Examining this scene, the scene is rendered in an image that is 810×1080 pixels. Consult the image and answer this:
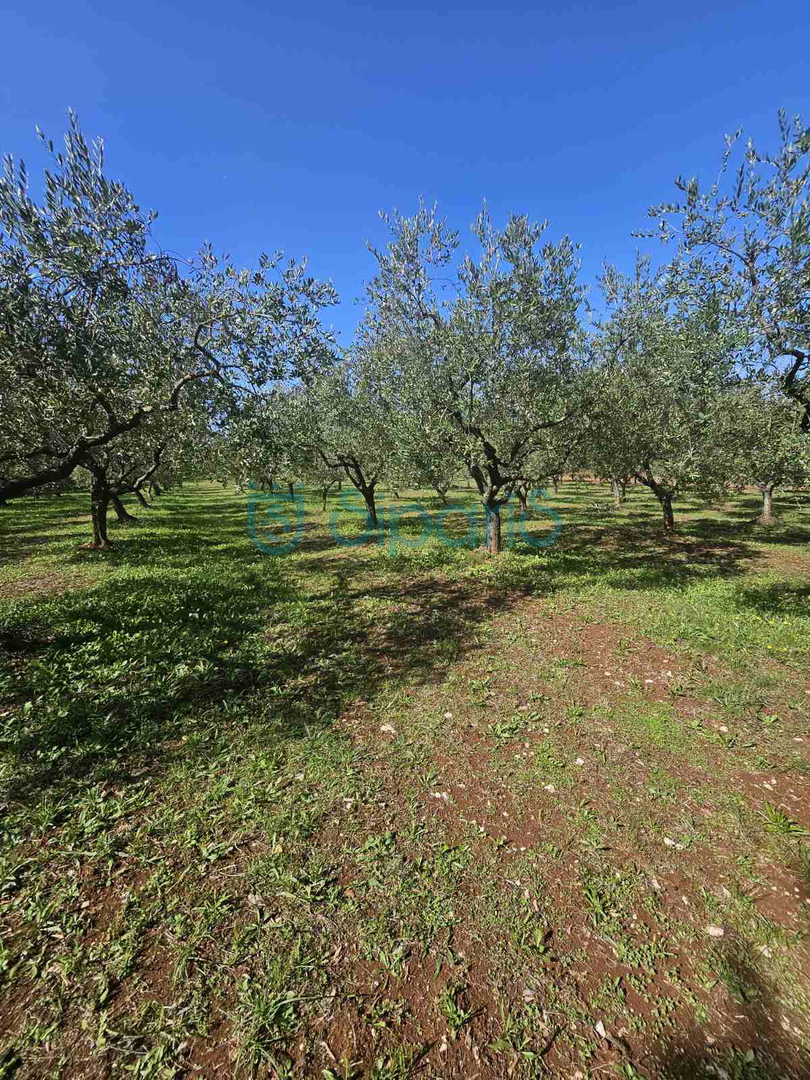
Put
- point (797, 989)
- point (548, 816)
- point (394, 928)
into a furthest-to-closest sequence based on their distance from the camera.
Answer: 1. point (548, 816)
2. point (394, 928)
3. point (797, 989)

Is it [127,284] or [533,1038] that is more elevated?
[127,284]

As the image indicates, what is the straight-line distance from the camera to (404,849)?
4.76m

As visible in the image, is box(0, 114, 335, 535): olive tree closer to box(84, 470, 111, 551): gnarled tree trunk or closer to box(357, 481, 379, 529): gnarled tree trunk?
box(84, 470, 111, 551): gnarled tree trunk

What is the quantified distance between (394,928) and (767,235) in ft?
44.2

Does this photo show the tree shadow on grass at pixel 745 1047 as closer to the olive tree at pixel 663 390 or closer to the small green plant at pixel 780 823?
the small green plant at pixel 780 823

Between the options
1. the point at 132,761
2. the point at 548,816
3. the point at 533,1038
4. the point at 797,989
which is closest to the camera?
the point at 533,1038

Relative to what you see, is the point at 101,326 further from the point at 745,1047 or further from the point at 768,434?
the point at 768,434

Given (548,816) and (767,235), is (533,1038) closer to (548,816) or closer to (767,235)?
(548,816)

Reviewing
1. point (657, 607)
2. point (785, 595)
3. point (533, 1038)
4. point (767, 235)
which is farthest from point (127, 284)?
point (785, 595)

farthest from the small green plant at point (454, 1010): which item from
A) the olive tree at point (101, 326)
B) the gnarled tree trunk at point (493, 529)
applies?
the gnarled tree trunk at point (493, 529)

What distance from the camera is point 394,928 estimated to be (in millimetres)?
3936

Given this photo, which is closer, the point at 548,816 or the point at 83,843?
the point at 83,843

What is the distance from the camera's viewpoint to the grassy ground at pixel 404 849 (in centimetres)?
321

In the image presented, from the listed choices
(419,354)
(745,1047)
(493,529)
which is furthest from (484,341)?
(745,1047)
